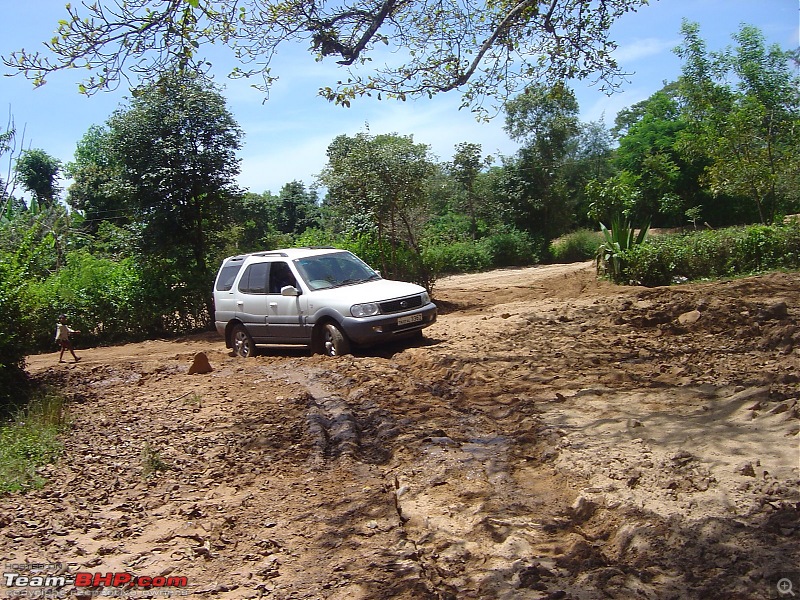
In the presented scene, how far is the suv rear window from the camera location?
484 inches

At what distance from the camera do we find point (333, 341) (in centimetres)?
1055

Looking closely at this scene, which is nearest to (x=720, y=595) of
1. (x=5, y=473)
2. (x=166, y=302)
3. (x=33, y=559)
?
(x=33, y=559)

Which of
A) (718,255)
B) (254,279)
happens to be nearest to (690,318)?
(718,255)

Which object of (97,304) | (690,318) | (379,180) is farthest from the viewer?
(97,304)

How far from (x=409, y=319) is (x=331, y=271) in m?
1.65

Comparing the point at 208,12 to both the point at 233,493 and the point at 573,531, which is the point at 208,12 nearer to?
the point at 233,493

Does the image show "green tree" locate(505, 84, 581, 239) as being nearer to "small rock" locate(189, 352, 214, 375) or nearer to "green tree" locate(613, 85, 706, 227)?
"green tree" locate(613, 85, 706, 227)

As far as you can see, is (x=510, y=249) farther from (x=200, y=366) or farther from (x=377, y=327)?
(x=200, y=366)

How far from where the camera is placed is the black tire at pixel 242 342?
39.2 feet

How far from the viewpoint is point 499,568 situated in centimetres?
387

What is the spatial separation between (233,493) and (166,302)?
12995 millimetres

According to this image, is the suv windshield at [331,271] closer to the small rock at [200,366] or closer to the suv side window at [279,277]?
the suv side window at [279,277]

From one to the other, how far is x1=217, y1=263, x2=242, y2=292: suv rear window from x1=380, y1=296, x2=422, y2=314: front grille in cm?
319

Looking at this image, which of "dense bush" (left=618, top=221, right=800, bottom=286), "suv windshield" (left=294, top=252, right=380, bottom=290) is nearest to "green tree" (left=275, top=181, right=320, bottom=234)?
"dense bush" (left=618, top=221, right=800, bottom=286)
